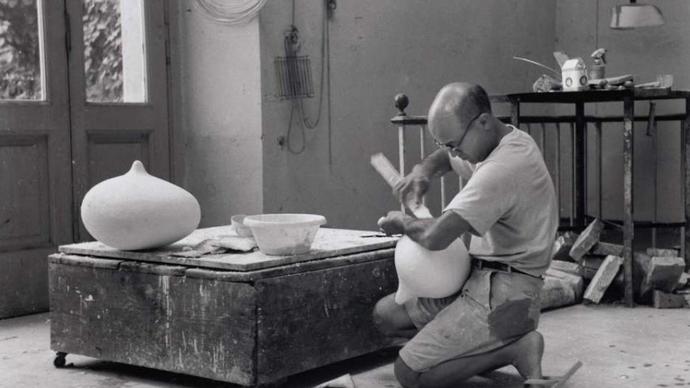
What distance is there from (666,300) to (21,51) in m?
3.55

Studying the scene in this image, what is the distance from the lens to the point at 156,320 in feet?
11.3

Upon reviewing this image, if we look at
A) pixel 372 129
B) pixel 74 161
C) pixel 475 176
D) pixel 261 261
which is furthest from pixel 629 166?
pixel 74 161

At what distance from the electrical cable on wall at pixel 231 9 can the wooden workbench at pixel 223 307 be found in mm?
1954

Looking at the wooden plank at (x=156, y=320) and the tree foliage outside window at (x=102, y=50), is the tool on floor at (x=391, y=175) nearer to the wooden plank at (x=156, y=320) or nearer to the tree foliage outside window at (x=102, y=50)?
the wooden plank at (x=156, y=320)

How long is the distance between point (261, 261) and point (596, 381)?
1306 mm

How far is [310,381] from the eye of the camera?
353 centimetres

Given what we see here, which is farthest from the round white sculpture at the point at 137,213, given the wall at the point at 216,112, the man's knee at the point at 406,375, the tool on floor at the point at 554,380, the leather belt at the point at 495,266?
the wall at the point at 216,112

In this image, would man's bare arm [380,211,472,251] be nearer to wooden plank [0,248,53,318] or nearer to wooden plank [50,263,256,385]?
wooden plank [50,263,256,385]

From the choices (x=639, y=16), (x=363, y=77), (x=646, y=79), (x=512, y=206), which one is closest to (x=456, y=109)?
(x=512, y=206)

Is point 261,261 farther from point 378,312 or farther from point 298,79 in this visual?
point 298,79

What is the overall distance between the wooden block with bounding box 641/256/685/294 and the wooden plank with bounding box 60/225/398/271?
6.12 feet

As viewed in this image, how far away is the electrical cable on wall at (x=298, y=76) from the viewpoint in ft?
18.1

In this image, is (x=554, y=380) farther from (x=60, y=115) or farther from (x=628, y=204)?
(x=60, y=115)

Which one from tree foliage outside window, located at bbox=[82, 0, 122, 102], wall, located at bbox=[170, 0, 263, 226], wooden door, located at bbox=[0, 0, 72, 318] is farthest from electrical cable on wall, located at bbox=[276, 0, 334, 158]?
wooden door, located at bbox=[0, 0, 72, 318]
